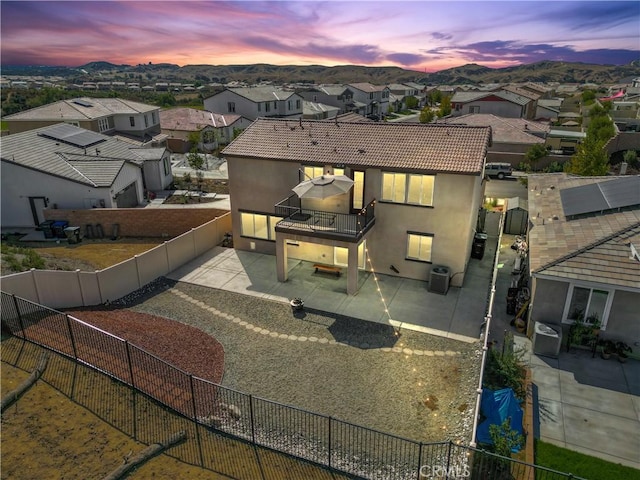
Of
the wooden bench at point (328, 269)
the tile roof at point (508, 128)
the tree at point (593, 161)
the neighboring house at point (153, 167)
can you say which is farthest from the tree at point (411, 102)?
the wooden bench at point (328, 269)

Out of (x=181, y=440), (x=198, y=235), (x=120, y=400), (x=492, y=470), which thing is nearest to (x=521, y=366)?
(x=492, y=470)

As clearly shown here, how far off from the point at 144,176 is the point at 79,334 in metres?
27.0

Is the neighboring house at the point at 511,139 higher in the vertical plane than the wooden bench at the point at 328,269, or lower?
higher

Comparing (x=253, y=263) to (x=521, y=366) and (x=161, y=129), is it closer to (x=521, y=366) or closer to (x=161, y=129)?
(x=521, y=366)

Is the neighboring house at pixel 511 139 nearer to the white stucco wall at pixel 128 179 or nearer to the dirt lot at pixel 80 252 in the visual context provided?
the white stucco wall at pixel 128 179

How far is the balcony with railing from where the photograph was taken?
66.2ft

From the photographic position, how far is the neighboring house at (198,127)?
57.4 m

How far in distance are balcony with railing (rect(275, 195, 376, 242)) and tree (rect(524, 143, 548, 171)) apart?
33.3 metres

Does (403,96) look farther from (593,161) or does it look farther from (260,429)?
(260,429)

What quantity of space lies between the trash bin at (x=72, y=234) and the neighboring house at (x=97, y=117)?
80.9 feet

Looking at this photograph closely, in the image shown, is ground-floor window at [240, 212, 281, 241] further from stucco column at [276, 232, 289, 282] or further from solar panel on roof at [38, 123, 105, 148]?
solar panel on roof at [38, 123, 105, 148]

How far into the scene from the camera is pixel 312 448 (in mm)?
11672

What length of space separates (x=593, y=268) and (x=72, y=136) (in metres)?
40.6

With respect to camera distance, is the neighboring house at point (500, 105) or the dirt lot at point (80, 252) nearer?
the dirt lot at point (80, 252)
